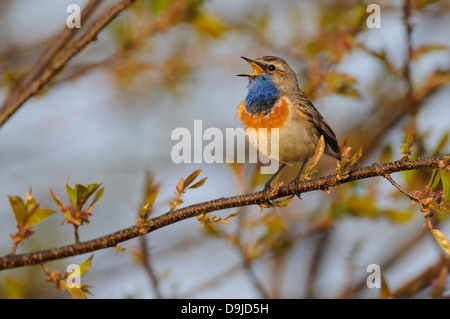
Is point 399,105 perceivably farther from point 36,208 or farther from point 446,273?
point 36,208

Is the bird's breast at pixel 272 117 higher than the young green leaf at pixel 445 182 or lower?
higher

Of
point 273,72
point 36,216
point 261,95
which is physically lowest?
point 36,216

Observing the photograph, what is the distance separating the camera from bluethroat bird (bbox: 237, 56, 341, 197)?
478cm

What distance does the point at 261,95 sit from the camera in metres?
5.05

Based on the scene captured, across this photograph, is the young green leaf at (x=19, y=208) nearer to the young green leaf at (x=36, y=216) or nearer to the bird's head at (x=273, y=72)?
the young green leaf at (x=36, y=216)

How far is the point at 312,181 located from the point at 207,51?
4025 mm

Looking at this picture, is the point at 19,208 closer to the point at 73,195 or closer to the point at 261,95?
the point at 73,195

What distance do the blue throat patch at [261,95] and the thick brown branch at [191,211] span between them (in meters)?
2.10

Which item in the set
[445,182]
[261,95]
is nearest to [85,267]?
[445,182]

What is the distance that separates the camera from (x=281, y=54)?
6.01m

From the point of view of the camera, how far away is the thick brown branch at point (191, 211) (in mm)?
2543

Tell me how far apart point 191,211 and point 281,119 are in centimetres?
230

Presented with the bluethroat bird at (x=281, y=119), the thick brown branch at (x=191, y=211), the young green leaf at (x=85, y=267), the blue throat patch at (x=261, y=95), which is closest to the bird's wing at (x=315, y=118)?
the bluethroat bird at (x=281, y=119)
